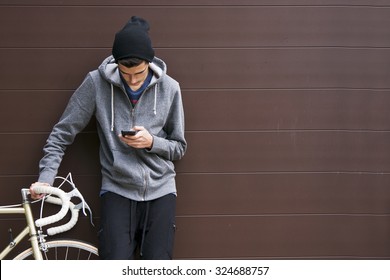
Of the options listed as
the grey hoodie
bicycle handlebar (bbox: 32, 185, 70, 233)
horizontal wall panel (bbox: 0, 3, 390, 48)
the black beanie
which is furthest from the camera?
horizontal wall panel (bbox: 0, 3, 390, 48)

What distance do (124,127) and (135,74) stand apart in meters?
0.30

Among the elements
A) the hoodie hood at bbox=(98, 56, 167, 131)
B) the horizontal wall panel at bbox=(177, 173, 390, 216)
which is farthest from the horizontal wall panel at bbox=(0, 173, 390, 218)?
the hoodie hood at bbox=(98, 56, 167, 131)

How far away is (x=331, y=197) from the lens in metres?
3.43

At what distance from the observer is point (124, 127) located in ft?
9.80

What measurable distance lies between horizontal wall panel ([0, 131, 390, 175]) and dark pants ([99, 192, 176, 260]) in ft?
1.47

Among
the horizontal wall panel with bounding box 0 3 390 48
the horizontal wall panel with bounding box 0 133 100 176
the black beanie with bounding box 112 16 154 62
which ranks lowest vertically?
the horizontal wall panel with bounding box 0 133 100 176

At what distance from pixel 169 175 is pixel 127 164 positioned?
0.25m

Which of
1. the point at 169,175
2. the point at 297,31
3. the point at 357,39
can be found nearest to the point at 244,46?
Answer: the point at 297,31

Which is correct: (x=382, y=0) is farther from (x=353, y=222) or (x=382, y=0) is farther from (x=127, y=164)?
(x=127, y=164)

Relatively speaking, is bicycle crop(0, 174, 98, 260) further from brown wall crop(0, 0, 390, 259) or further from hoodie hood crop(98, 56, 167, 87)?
hoodie hood crop(98, 56, 167, 87)

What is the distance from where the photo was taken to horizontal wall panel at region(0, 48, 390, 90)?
3324 mm

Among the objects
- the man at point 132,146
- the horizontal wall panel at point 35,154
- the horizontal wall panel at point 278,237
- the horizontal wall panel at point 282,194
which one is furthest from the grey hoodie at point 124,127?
the horizontal wall panel at point 278,237

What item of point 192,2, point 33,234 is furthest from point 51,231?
point 192,2

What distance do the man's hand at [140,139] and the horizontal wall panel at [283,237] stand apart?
69 cm
